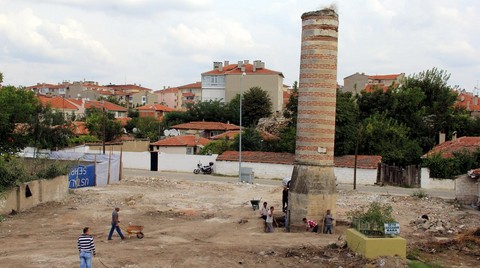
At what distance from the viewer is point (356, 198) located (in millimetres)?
30281

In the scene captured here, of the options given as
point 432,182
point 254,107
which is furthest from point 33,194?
point 254,107

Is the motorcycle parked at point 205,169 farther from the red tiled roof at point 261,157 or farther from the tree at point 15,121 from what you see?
the tree at point 15,121

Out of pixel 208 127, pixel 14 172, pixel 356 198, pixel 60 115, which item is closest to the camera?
pixel 14 172

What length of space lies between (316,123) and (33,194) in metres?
13.1

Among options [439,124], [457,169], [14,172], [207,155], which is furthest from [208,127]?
[14,172]

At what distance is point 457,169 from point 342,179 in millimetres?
7558

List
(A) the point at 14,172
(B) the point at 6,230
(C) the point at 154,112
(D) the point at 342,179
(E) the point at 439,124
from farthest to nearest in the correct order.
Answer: (C) the point at 154,112 → (E) the point at 439,124 → (D) the point at 342,179 → (A) the point at 14,172 → (B) the point at 6,230

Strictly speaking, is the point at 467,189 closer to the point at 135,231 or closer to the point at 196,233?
the point at 196,233

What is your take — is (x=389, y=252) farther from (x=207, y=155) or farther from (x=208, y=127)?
(x=208, y=127)

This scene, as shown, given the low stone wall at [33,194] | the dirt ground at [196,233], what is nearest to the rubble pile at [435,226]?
the dirt ground at [196,233]

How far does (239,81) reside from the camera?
81.1 m

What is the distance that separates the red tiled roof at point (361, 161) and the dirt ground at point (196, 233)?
601 cm

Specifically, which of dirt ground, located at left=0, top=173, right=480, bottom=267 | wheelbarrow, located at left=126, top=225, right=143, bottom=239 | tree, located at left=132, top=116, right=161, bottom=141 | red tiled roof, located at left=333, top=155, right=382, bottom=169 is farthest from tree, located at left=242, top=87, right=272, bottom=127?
wheelbarrow, located at left=126, top=225, right=143, bottom=239

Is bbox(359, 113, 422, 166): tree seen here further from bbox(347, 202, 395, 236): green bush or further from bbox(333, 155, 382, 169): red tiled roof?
→ bbox(347, 202, 395, 236): green bush
